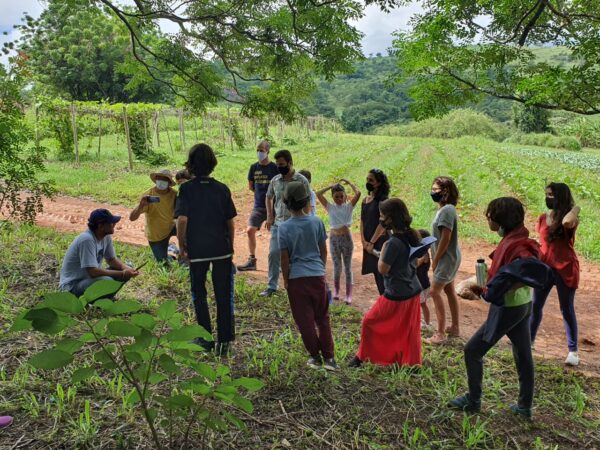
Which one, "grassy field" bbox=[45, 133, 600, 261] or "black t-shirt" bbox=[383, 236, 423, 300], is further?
"grassy field" bbox=[45, 133, 600, 261]

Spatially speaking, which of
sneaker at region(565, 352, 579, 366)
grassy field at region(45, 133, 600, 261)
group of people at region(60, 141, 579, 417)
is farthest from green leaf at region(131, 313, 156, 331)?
grassy field at region(45, 133, 600, 261)

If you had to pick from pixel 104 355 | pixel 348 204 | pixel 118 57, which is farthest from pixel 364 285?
pixel 118 57

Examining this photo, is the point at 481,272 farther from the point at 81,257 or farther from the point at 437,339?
the point at 81,257

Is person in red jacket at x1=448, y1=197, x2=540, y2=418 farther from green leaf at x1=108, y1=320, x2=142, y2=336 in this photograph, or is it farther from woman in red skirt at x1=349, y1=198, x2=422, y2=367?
green leaf at x1=108, y1=320, x2=142, y2=336

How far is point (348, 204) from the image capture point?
566 centimetres

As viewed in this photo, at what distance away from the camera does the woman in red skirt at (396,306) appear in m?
3.73

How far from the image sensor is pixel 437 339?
4.69 m

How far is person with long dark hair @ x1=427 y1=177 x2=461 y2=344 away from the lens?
4.52m

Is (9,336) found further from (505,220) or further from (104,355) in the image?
(505,220)

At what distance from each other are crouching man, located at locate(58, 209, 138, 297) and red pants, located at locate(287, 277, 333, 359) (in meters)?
1.72

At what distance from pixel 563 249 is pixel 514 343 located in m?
1.61

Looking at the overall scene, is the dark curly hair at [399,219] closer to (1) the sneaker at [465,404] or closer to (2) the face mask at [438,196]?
(2) the face mask at [438,196]

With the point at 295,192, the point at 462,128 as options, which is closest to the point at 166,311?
the point at 295,192

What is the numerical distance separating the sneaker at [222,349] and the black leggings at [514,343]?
1840mm
